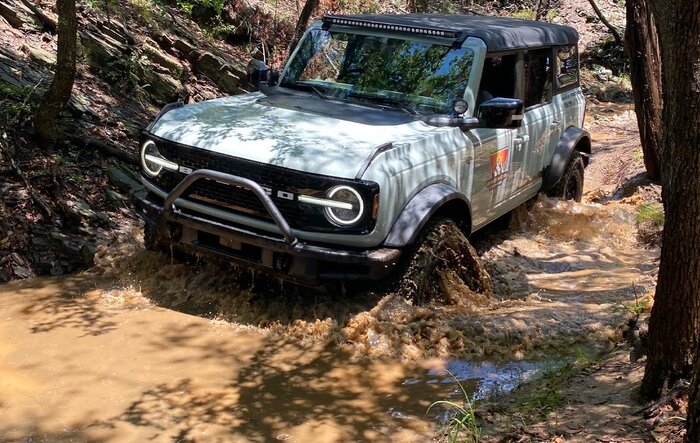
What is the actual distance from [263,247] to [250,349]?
2.19 feet

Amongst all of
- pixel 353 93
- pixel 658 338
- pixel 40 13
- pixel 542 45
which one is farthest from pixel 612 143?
pixel 658 338

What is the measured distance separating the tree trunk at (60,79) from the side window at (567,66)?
14.4ft

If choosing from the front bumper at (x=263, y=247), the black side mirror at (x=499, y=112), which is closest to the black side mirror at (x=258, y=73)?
the front bumper at (x=263, y=247)

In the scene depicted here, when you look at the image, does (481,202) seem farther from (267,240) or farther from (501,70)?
(267,240)

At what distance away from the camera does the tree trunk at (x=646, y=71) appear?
8016mm

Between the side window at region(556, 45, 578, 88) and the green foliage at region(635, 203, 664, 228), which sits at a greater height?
the side window at region(556, 45, 578, 88)

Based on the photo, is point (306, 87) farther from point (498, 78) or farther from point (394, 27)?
point (498, 78)

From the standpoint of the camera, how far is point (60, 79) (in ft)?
21.3

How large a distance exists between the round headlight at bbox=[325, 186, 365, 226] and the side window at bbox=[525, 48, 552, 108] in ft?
8.96

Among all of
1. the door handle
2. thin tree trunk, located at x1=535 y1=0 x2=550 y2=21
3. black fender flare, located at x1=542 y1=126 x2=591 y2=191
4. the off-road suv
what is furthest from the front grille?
thin tree trunk, located at x1=535 y1=0 x2=550 y2=21

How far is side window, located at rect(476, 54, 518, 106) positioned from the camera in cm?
600

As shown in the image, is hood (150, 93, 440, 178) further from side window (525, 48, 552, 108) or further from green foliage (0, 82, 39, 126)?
green foliage (0, 82, 39, 126)

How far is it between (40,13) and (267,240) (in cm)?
533

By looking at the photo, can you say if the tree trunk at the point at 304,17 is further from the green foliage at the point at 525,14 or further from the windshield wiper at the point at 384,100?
the green foliage at the point at 525,14
